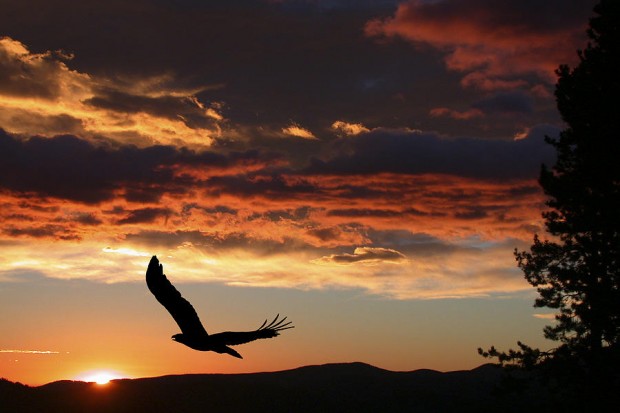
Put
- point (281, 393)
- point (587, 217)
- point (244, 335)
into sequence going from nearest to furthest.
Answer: point (244, 335)
point (587, 217)
point (281, 393)

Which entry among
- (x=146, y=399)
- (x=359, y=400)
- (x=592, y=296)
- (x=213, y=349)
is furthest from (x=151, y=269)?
(x=359, y=400)

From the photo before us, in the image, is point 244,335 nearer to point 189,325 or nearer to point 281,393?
point 189,325

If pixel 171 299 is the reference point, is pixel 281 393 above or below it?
below

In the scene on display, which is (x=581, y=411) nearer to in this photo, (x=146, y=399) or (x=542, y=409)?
(x=542, y=409)

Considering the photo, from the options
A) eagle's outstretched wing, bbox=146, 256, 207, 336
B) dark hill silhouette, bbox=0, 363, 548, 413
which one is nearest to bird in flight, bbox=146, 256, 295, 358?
eagle's outstretched wing, bbox=146, 256, 207, 336

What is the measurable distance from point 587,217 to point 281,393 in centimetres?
6936

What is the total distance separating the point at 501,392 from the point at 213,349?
22.2 meters

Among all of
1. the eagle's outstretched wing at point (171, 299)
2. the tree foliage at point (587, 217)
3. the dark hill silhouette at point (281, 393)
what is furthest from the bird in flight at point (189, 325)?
the dark hill silhouette at point (281, 393)

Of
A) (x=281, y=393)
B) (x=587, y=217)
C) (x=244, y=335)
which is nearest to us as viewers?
(x=244, y=335)

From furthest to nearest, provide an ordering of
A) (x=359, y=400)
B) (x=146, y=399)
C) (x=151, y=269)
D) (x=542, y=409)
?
1. (x=359, y=400)
2. (x=146, y=399)
3. (x=542, y=409)
4. (x=151, y=269)

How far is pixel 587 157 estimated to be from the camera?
94.6 ft

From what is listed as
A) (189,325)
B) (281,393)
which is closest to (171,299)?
(189,325)

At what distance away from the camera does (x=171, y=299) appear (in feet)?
38.8

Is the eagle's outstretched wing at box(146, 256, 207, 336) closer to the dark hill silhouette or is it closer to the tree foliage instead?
the tree foliage
